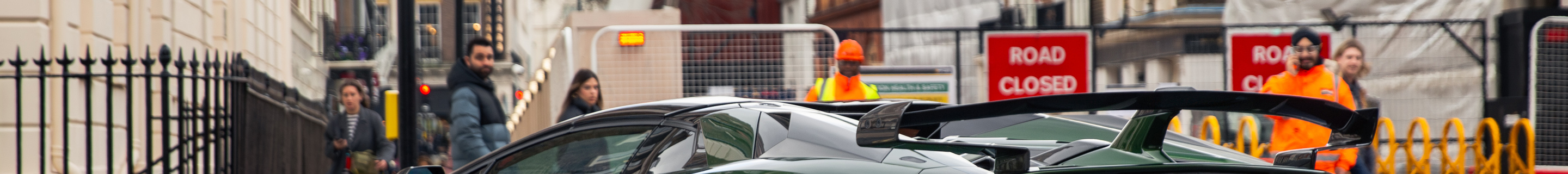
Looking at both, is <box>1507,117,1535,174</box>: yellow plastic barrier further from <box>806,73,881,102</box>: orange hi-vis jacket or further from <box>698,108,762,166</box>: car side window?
<box>698,108,762,166</box>: car side window

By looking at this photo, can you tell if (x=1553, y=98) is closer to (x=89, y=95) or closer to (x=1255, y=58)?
(x=1255, y=58)

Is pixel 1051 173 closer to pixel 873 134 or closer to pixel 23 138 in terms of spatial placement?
pixel 873 134

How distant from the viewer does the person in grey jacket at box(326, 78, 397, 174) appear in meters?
7.93

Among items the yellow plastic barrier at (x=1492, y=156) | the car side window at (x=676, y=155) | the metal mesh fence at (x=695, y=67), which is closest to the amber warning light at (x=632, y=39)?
the metal mesh fence at (x=695, y=67)

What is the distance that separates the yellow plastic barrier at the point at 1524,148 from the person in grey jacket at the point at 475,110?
5.87 m

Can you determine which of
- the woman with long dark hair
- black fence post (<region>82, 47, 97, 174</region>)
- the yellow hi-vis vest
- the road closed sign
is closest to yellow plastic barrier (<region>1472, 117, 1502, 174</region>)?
the road closed sign

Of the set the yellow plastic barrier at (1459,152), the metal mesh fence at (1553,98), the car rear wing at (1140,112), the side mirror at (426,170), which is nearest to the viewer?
the car rear wing at (1140,112)

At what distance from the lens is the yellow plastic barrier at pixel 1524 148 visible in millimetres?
7738

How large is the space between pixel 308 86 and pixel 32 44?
10.5 m

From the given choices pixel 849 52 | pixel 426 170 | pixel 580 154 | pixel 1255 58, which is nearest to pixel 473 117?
pixel 849 52

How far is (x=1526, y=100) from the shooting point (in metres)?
8.87

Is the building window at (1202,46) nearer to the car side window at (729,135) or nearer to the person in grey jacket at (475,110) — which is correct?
the person in grey jacket at (475,110)

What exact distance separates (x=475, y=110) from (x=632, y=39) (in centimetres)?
226

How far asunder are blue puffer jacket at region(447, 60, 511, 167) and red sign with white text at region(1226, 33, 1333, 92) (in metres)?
4.98
